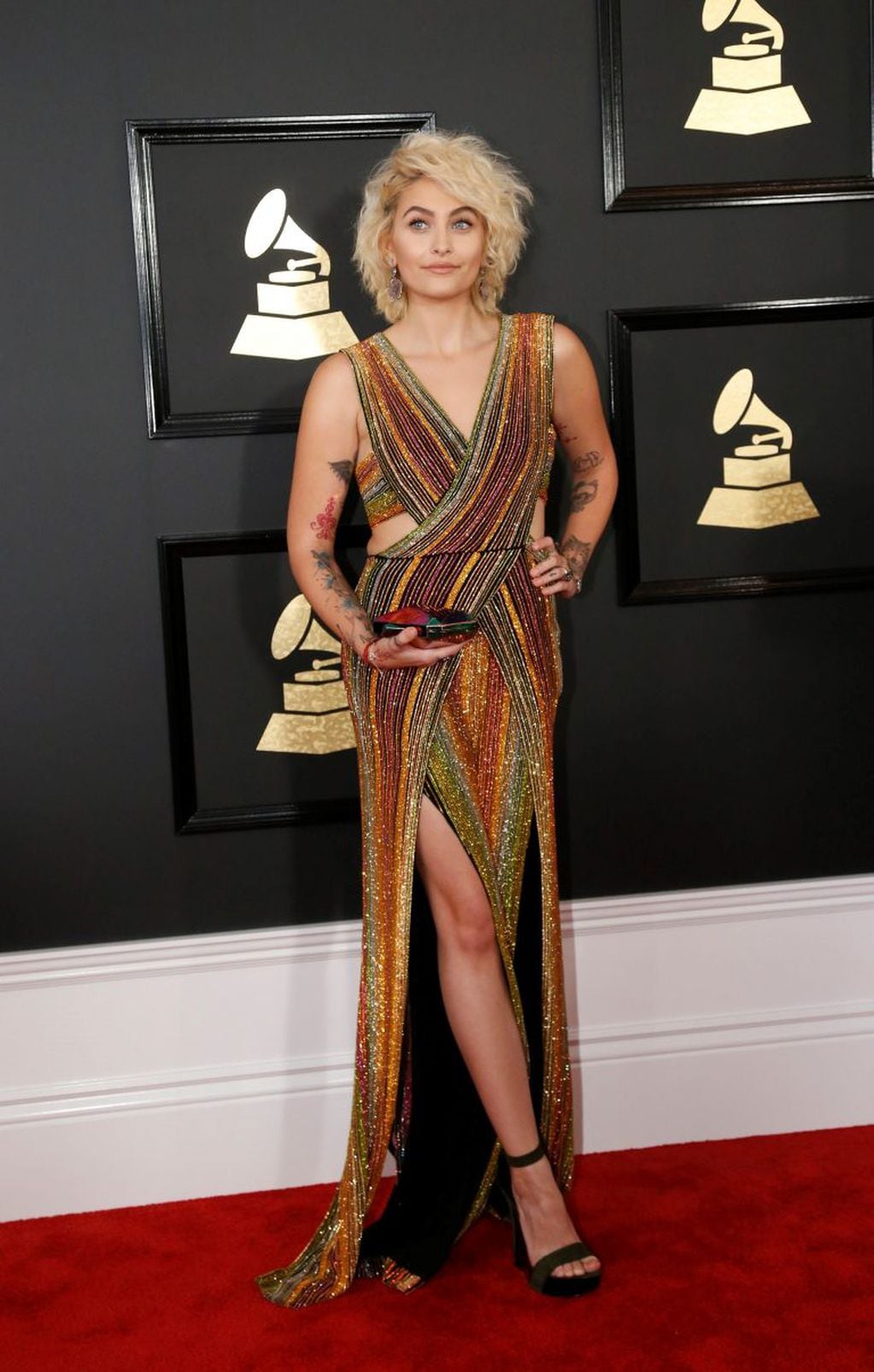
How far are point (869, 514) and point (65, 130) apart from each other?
6.02 ft

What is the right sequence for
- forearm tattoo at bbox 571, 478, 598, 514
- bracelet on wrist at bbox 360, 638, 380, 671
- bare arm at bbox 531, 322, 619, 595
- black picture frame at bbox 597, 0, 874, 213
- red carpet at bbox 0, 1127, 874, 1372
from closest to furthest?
red carpet at bbox 0, 1127, 874, 1372 → bracelet on wrist at bbox 360, 638, 380, 671 → bare arm at bbox 531, 322, 619, 595 → forearm tattoo at bbox 571, 478, 598, 514 → black picture frame at bbox 597, 0, 874, 213

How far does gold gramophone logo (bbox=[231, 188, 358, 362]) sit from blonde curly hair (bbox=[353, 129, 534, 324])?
0.15 m

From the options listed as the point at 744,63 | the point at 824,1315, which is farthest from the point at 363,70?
the point at 824,1315

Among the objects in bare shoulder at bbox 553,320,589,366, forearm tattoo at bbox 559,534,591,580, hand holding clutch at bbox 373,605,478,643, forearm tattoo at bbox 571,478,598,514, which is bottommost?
hand holding clutch at bbox 373,605,478,643

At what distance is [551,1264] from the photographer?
8.16 feet

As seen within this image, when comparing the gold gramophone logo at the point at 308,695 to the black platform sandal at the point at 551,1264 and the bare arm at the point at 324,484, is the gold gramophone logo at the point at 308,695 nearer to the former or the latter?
the bare arm at the point at 324,484

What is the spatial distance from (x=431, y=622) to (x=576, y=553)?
466mm

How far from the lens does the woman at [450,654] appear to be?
8.20ft

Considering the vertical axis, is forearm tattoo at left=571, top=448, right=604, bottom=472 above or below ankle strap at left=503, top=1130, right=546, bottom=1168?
above

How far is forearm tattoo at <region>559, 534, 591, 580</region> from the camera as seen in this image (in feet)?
8.78

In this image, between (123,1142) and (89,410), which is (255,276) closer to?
(89,410)

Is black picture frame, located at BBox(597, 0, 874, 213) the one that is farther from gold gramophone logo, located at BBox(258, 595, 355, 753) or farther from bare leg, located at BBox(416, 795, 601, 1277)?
bare leg, located at BBox(416, 795, 601, 1277)

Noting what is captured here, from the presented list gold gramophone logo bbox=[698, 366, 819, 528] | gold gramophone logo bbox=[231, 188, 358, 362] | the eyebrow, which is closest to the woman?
the eyebrow

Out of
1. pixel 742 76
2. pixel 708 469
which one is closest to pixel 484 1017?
pixel 708 469
